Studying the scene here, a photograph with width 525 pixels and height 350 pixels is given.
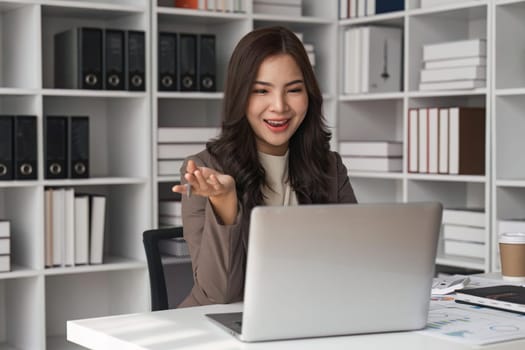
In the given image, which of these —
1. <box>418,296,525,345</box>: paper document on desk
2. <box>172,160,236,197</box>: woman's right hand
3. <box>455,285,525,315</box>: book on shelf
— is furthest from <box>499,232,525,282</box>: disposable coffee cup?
<box>172,160,236,197</box>: woman's right hand

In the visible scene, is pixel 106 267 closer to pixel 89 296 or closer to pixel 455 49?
pixel 89 296

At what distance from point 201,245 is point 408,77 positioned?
2.17 metres

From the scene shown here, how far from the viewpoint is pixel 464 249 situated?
3646 mm

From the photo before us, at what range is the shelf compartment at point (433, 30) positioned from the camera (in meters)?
3.88

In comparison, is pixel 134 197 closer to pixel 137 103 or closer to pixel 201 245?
pixel 137 103

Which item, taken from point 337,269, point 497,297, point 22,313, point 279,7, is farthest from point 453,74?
point 337,269

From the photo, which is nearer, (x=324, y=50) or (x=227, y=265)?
(x=227, y=265)

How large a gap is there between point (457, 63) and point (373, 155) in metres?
0.61

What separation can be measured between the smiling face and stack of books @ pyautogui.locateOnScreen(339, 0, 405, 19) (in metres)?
1.85

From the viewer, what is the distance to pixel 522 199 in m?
3.57

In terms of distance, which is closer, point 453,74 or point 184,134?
point 453,74

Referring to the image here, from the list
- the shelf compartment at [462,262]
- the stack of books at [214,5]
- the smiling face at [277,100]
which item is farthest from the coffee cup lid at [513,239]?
the stack of books at [214,5]

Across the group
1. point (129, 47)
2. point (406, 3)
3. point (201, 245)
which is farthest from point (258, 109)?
point (406, 3)

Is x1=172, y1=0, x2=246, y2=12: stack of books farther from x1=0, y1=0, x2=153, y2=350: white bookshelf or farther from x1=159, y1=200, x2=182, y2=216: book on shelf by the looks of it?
x1=159, y1=200, x2=182, y2=216: book on shelf
